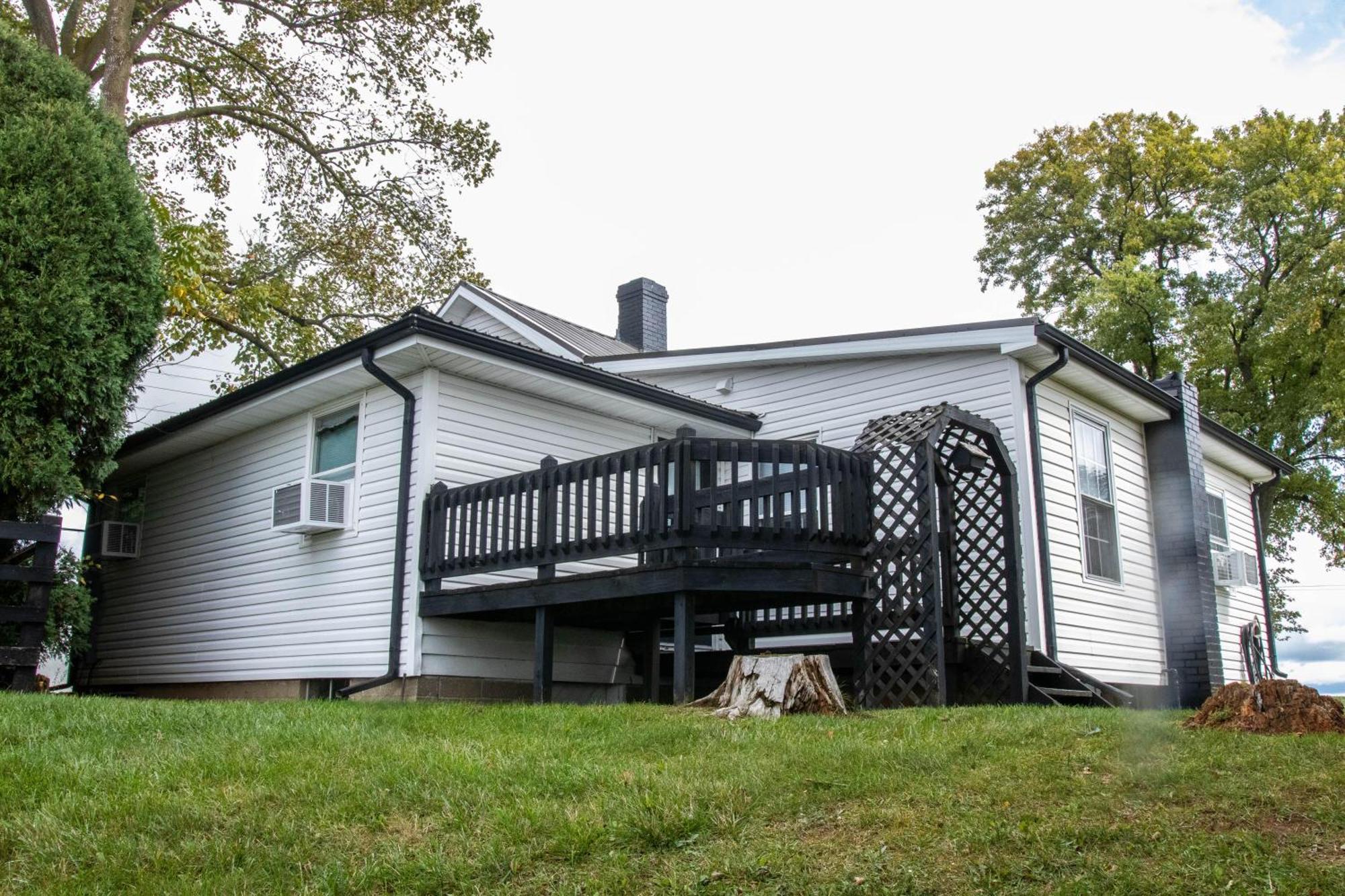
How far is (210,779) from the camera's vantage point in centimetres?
501

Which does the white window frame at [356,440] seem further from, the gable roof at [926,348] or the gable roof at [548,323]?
the gable roof at [548,323]

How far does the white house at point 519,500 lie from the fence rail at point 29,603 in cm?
198

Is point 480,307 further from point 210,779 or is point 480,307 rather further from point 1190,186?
point 1190,186

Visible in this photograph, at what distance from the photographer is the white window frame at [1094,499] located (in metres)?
11.1

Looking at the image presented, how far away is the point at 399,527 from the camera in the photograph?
10094 mm

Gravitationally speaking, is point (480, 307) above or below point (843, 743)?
above

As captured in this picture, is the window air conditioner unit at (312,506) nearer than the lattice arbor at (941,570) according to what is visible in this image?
No

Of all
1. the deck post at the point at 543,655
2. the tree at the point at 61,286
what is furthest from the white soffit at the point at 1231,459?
the tree at the point at 61,286

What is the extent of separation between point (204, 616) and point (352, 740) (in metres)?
7.76

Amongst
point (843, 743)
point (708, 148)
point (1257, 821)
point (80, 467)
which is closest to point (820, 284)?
point (708, 148)

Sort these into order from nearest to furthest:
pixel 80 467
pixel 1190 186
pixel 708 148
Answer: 1. pixel 708 148
2. pixel 80 467
3. pixel 1190 186

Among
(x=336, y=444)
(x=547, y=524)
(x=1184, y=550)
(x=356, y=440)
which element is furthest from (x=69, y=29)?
(x=1184, y=550)

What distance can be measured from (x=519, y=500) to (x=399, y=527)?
1.45 meters

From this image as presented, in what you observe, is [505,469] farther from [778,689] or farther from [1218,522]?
[1218,522]
